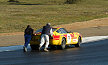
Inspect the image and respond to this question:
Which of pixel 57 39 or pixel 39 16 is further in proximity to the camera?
pixel 39 16

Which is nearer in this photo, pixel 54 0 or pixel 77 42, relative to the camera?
pixel 77 42

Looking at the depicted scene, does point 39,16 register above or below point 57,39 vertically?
below

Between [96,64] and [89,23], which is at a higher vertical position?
[96,64]

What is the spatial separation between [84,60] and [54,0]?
9765 centimetres

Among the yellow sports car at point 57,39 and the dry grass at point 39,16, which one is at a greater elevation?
the yellow sports car at point 57,39

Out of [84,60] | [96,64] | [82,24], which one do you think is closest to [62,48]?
[84,60]

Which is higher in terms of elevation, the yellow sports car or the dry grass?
the yellow sports car

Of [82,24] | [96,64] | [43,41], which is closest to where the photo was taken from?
[96,64]

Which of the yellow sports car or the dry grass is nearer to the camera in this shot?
the yellow sports car

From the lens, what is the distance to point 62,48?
72.0 ft

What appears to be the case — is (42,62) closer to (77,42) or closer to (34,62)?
(34,62)

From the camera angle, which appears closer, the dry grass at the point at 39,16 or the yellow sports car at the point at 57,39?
the yellow sports car at the point at 57,39

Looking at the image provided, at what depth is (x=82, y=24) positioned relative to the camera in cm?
4603

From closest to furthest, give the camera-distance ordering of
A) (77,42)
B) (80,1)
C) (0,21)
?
(77,42)
(0,21)
(80,1)
